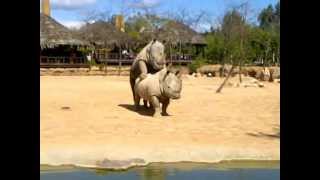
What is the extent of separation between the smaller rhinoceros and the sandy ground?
1.44 feet

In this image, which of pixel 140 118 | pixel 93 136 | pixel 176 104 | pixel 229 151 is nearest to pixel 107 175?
pixel 229 151

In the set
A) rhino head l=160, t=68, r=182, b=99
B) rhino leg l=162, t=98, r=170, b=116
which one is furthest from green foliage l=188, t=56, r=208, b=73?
rhino head l=160, t=68, r=182, b=99

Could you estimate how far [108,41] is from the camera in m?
33.2

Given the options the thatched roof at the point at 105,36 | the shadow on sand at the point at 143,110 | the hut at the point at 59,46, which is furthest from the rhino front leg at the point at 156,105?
the thatched roof at the point at 105,36

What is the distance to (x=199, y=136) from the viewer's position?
1087 cm

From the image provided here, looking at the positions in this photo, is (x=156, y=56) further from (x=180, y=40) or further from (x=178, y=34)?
(x=178, y=34)

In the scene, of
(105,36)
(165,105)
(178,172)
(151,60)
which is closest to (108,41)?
(105,36)

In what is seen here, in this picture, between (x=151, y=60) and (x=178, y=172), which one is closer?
(x=178, y=172)

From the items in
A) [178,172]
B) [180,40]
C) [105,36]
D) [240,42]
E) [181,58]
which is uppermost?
[105,36]

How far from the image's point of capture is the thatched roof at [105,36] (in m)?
33.2

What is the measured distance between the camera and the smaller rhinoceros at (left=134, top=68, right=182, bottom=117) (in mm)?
12266

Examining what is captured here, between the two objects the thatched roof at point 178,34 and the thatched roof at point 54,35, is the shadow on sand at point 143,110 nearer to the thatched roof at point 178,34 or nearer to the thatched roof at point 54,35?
the thatched roof at point 54,35

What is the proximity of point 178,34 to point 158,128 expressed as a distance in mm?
23797
